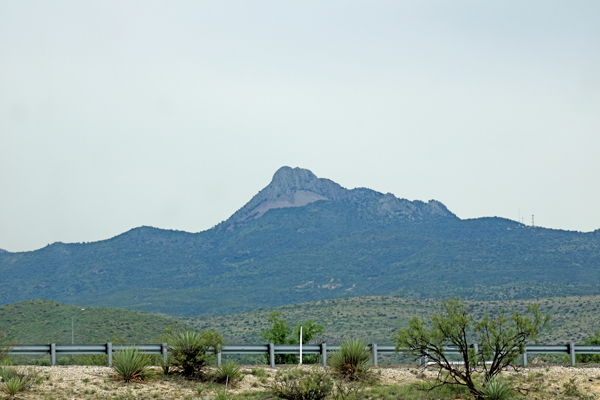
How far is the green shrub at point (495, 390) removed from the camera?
741 inches

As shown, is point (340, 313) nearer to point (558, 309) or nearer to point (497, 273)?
point (558, 309)

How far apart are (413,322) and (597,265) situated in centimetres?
18213

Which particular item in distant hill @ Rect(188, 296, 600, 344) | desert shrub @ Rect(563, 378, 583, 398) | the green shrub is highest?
the green shrub

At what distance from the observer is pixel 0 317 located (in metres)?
86.4

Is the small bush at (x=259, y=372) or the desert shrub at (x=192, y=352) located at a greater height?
the desert shrub at (x=192, y=352)

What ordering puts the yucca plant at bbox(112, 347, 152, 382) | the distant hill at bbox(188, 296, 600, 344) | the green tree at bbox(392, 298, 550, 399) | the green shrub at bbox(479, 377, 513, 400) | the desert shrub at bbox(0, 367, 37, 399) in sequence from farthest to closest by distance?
the distant hill at bbox(188, 296, 600, 344) → the yucca plant at bbox(112, 347, 152, 382) → the green tree at bbox(392, 298, 550, 399) → the green shrub at bbox(479, 377, 513, 400) → the desert shrub at bbox(0, 367, 37, 399)

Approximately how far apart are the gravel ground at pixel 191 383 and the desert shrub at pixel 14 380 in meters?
0.20

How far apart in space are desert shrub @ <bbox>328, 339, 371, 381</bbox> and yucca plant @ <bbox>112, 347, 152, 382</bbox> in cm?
542

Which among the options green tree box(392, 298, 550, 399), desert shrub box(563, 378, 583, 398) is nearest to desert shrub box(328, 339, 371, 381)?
green tree box(392, 298, 550, 399)

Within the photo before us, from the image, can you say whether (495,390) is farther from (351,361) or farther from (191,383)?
(191,383)

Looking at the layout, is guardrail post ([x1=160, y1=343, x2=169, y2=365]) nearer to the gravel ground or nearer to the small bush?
the gravel ground

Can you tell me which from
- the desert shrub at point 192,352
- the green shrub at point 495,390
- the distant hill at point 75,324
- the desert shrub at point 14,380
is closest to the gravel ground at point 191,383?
the desert shrub at point 14,380

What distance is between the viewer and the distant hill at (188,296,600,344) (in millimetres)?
75375

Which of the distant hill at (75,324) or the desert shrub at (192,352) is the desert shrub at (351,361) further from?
the distant hill at (75,324)
